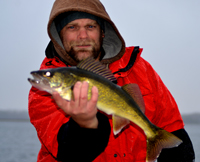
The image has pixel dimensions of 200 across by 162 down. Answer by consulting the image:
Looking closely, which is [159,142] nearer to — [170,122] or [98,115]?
[98,115]

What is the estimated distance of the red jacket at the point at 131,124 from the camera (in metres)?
3.56

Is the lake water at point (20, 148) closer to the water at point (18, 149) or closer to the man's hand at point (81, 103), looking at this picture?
the water at point (18, 149)

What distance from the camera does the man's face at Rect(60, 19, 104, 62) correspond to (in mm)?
4301

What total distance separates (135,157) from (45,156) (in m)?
1.58

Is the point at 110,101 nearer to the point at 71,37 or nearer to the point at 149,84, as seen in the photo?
the point at 149,84

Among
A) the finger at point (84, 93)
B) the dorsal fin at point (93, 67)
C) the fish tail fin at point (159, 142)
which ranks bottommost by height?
the fish tail fin at point (159, 142)

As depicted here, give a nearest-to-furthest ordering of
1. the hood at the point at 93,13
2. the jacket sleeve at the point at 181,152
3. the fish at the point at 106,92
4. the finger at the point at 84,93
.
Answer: the finger at the point at 84,93 < the fish at the point at 106,92 < the jacket sleeve at the point at 181,152 < the hood at the point at 93,13

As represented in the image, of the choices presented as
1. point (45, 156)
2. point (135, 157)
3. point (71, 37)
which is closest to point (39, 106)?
point (45, 156)

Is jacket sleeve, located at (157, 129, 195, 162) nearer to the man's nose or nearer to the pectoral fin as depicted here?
the pectoral fin

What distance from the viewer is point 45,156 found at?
4285 mm

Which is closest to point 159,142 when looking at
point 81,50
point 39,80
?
point 39,80

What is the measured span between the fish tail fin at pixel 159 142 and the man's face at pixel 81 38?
187 cm

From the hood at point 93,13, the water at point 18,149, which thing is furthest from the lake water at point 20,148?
the hood at point 93,13

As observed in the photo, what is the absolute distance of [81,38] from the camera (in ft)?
14.0
